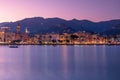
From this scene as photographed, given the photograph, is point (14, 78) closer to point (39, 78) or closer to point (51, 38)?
point (39, 78)

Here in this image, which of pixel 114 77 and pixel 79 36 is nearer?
pixel 114 77

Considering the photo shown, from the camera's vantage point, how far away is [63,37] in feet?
375

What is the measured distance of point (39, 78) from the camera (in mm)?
18062

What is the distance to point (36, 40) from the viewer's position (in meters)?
114

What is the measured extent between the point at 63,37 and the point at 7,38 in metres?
20.8

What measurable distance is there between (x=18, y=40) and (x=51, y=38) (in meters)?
12.2

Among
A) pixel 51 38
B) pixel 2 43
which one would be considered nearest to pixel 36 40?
pixel 51 38

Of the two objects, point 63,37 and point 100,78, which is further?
point 63,37

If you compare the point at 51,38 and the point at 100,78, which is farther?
the point at 51,38

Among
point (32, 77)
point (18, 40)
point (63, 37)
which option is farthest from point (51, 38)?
point (32, 77)

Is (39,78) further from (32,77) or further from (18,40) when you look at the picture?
(18,40)

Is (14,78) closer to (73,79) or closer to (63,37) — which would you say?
(73,79)

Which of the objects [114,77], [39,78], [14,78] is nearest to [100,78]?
[114,77]

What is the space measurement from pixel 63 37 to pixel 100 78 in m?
96.6
